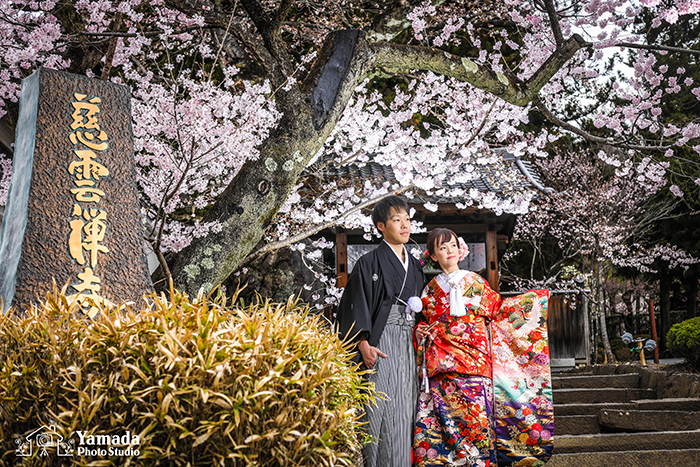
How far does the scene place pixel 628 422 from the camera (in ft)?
19.0

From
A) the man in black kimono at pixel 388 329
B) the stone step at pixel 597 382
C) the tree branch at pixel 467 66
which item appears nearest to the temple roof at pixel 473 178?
the stone step at pixel 597 382

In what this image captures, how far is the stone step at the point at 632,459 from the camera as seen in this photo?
4.95 metres

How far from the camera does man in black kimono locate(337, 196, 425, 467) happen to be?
11.5 feet

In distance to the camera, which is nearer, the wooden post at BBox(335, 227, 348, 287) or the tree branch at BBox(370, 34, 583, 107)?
the tree branch at BBox(370, 34, 583, 107)

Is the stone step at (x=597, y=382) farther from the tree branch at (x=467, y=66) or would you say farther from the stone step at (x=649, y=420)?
the tree branch at (x=467, y=66)

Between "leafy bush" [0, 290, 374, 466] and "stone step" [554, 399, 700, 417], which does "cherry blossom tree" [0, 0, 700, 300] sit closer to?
"leafy bush" [0, 290, 374, 466]

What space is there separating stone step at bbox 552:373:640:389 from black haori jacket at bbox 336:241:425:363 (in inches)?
213

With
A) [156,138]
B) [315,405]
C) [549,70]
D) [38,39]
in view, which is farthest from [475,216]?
[315,405]

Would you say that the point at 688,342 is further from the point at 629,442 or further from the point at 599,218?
the point at 599,218

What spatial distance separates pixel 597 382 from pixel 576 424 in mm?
2229

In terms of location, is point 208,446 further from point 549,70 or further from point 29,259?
point 549,70

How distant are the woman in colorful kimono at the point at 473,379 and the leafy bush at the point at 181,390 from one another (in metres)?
1.71
